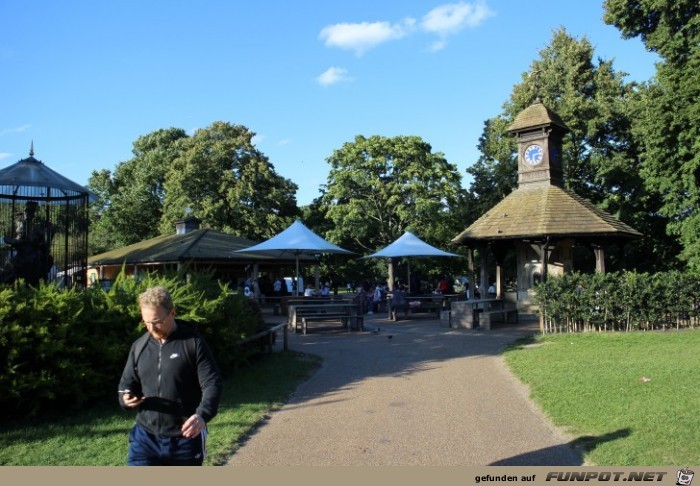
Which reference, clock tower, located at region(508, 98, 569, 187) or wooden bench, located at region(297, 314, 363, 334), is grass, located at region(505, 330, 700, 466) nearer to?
wooden bench, located at region(297, 314, 363, 334)

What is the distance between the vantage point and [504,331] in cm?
1659

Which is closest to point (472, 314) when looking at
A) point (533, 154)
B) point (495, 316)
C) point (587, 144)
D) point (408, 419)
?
point (495, 316)

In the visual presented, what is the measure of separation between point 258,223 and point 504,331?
24442mm

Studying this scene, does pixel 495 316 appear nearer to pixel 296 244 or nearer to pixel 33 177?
pixel 296 244

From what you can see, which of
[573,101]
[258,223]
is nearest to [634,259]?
[573,101]

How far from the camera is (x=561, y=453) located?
5539 millimetres

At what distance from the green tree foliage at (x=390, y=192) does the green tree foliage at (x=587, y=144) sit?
2.10 metres

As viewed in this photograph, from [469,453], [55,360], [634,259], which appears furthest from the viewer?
[634,259]

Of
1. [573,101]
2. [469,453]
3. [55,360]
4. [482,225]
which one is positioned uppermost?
[573,101]

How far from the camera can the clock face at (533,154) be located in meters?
22.8

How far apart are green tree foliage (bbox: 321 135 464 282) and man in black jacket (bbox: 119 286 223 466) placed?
31.4m

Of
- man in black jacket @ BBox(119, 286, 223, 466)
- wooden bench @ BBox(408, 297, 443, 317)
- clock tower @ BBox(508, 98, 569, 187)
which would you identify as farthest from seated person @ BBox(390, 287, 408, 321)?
man in black jacket @ BBox(119, 286, 223, 466)

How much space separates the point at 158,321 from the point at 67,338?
4319 millimetres

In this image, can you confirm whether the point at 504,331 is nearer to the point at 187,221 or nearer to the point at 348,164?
the point at 187,221
